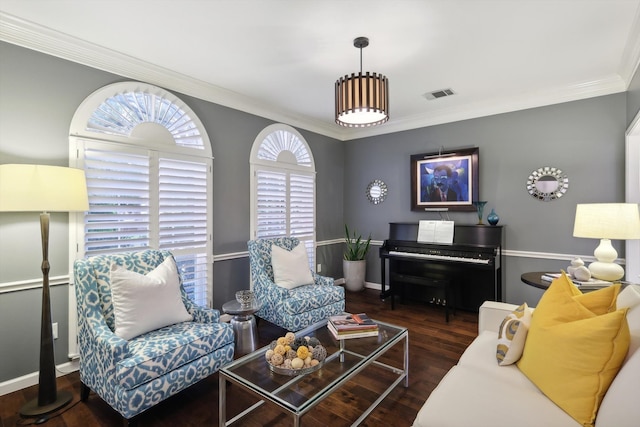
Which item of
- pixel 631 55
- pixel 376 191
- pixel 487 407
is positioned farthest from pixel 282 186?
pixel 631 55

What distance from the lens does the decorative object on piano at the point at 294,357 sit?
1.71 meters

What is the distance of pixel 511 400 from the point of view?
4.49ft

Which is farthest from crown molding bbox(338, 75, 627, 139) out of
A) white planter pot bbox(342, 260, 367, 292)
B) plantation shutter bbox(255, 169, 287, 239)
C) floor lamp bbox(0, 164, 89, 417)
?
floor lamp bbox(0, 164, 89, 417)

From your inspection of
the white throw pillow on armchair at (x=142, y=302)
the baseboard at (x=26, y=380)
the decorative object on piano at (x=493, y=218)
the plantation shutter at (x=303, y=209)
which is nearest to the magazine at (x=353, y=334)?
the white throw pillow on armchair at (x=142, y=302)

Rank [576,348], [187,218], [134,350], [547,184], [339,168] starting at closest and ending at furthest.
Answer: [576,348] → [134,350] → [187,218] → [547,184] → [339,168]

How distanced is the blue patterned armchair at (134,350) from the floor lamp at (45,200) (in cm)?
18

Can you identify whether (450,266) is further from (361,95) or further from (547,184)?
(361,95)

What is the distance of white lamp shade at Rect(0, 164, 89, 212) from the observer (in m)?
1.88

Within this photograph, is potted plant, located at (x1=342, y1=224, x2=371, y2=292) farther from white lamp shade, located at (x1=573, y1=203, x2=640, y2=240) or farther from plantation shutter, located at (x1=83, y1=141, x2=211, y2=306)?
white lamp shade, located at (x1=573, y1=203, x2=640, y2=240)

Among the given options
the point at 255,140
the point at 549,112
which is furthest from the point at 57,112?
the point at 549,112

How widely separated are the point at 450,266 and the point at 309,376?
9.08ft

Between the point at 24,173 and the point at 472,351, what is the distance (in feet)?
9.56

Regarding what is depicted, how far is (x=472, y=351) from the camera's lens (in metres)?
1.89

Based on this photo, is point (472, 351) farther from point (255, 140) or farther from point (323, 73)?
point (255, 140)
